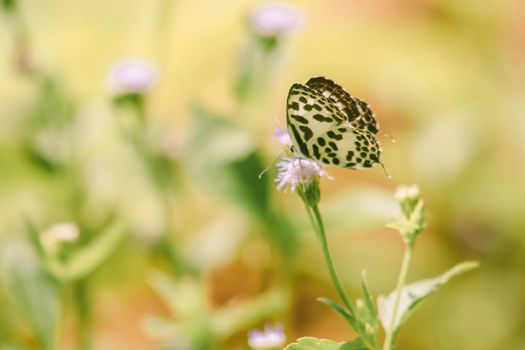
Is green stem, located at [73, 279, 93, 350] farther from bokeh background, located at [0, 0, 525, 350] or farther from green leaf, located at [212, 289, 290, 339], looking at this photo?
green leaf, located at [212, 289, 290, 339]

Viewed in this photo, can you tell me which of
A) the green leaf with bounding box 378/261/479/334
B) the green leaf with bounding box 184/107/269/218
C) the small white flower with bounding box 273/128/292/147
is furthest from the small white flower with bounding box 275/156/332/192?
the green leaf with bounding box 184/107/269/218

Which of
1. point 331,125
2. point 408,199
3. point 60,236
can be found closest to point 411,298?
point 408,199

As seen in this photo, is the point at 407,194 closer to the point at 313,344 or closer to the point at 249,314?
the point at 313,344

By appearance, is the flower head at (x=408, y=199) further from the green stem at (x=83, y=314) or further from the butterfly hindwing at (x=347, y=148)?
the green stem at (x=83, y=314)

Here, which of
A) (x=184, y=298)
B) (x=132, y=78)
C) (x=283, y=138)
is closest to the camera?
(x=283, y=138)

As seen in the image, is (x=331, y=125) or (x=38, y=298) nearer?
(x=331, y=125)

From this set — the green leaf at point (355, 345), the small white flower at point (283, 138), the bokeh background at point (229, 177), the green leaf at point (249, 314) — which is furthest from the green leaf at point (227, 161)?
the green leaf at point (355, 345)

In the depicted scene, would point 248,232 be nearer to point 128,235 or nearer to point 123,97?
point 128,235
